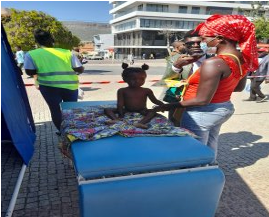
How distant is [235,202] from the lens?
2.92 m

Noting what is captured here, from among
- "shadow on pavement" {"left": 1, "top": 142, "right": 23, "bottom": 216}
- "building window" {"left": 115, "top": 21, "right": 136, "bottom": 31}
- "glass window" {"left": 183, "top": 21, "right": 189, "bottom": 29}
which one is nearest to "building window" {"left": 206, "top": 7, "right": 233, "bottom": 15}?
"glass window" {"left": 183, "top": 21, "right": 189, "bottom": 29}

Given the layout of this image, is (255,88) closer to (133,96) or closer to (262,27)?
(133,96)

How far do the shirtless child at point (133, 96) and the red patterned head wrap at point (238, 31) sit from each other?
0.79 m

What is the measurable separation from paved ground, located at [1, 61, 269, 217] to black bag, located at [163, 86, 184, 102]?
130 cm

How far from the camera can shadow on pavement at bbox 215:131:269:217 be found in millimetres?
2787

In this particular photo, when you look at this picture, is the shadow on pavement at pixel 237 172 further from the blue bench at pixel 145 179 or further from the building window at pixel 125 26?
the building window at pixel 125 26

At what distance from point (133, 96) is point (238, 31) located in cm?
124

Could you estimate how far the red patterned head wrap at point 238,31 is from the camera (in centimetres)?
234

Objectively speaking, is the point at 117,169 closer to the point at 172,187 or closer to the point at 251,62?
the point at 172,187

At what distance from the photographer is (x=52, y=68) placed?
3844 millimetres

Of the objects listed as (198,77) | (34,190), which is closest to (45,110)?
(34,190)

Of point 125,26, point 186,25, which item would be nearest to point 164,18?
point 186,25

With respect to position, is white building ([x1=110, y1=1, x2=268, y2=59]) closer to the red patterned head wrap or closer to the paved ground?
the paved ground

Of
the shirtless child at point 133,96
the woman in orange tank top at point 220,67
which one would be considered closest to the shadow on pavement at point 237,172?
the woman in orange tank top at point 220,67
